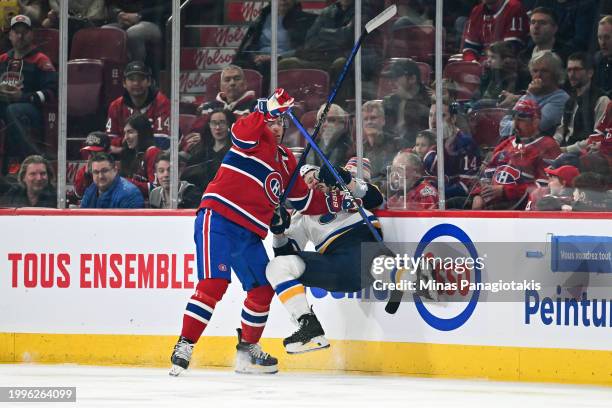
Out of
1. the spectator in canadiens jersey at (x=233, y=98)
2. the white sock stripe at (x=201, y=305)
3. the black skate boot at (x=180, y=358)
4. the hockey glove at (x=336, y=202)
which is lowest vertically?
the black skate boot at (x=180, y=358)

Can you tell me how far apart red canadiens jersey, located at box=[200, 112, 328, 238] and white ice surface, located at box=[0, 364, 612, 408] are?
2.53 feet

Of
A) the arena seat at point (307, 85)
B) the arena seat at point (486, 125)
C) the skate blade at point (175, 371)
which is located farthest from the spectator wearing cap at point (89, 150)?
the arena seat at point (486, 125)

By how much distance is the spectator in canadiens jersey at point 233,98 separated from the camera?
688 cm

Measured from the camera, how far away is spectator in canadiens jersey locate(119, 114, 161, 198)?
6820mm

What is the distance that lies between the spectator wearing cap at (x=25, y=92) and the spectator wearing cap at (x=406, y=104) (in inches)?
69.8

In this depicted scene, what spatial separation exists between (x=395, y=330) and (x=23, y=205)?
206cm

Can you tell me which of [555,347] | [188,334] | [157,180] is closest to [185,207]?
[157,180]

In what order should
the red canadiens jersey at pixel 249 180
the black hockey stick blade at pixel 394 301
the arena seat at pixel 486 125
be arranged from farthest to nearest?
the arena seat at pixel 486 125, the black hockey stick blade at pixel 394 301, the red canadiens jersey at pixel 249 180

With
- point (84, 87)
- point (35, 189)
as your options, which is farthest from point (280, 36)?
point (35, 189)

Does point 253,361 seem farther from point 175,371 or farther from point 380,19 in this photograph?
point 380,19

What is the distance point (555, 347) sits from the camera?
19.5 ft

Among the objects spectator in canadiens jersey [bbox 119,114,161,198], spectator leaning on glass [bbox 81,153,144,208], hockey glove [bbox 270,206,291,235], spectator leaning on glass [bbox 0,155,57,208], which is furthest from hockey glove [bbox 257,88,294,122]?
spectator leaning on glass [bbox 0,155,57,208]

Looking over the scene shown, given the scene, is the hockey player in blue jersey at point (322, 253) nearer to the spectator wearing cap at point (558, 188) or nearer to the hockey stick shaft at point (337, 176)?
the hockey stick shaft at point (337, 176)

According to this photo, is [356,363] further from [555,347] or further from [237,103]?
[237,103]
